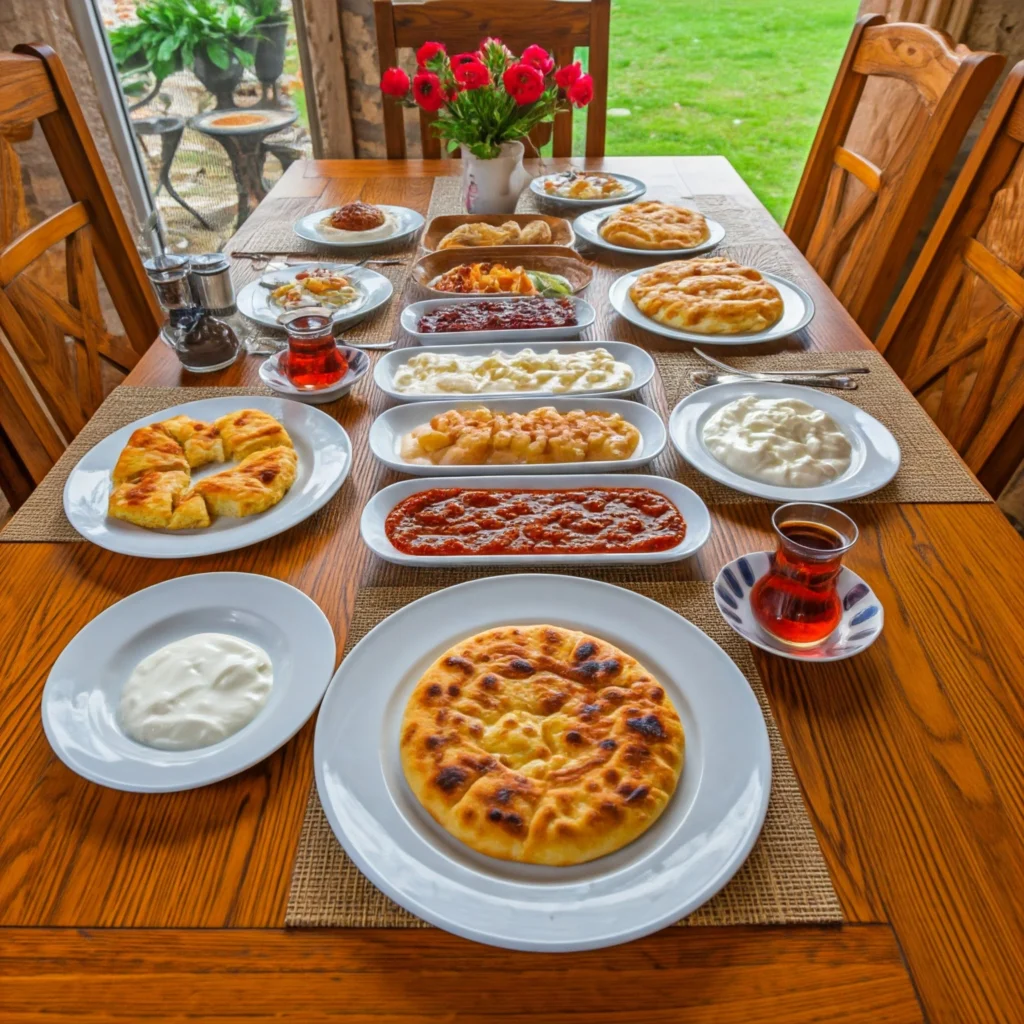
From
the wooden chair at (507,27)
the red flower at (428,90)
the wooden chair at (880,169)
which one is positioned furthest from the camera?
the wooden chair at (507,27)

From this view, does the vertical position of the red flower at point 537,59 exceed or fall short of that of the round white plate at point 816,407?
it exceeds it

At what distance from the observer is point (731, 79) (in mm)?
6633

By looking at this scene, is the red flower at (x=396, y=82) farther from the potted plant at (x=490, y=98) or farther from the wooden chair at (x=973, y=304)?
the wooden chair at (x=973, y=304)

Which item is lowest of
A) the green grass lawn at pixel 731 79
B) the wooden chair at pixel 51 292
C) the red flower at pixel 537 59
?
the green grass lawn at pixel 731 79

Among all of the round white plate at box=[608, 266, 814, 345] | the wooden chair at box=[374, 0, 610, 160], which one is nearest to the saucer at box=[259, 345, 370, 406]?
the round white plate at box=[608, 266, 814, 345]

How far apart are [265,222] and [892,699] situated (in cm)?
232

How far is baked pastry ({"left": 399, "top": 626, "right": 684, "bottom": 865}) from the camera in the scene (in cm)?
76

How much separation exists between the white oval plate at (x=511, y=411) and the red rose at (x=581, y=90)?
135 cm

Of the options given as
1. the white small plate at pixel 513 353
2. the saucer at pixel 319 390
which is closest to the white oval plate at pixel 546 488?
the white small plate at pixel 513 353

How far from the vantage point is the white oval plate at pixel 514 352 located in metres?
1.47

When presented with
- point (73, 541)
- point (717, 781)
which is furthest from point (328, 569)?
point (717, 781)

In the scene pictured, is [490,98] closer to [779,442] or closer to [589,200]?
[589,200]

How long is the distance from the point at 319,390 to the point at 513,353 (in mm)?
436

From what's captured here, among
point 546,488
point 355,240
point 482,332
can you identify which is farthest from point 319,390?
point 355,240
